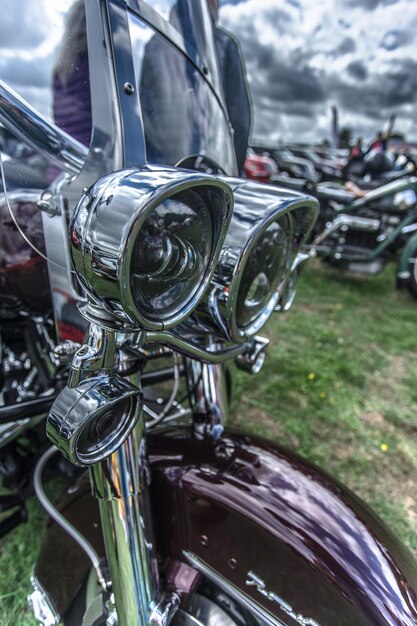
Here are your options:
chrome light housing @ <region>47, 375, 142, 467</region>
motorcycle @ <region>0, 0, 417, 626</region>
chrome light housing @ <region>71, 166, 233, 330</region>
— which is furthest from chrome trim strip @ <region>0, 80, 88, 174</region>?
chrome light housing @ <region>47, 375, 142, 467</region>

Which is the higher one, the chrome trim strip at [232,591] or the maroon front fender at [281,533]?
the maroon front fender at [281,533]

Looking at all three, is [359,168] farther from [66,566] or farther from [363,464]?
[66,566]

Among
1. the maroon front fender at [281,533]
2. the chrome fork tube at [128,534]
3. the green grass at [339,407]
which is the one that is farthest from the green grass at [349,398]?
the chrome fork tube at [128,534]

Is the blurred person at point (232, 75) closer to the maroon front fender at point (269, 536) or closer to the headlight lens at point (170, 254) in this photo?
the headlight lens at point (170, 254)

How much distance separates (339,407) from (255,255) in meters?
1.89

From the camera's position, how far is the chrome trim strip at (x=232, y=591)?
76cm

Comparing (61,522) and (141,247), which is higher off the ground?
(141,247)

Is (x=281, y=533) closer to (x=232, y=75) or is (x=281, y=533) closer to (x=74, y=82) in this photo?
(x=74, y=82)

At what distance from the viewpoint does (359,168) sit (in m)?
6.16

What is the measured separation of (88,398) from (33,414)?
19.6 inches

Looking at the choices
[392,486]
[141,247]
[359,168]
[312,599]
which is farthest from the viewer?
[359,168]

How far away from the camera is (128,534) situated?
75cm

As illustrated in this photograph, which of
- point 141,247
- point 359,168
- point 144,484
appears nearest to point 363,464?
point 144,484

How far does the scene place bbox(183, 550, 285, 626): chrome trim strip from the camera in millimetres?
763
